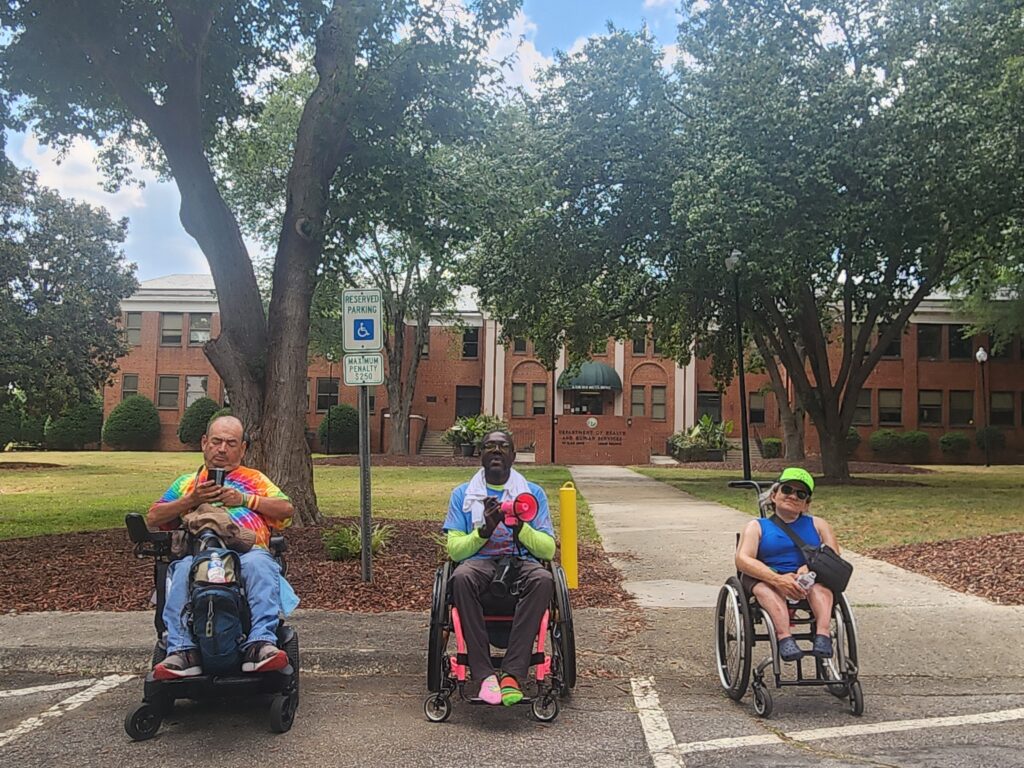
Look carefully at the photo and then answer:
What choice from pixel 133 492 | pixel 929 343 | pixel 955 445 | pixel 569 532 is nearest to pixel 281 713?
pixel 569 532

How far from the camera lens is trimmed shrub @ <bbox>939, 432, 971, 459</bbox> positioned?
44344mm

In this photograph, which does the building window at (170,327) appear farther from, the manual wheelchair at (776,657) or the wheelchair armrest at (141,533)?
the manual wheelchair at (776,657)

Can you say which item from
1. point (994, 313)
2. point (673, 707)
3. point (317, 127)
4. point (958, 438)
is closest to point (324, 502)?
point (317, 127)

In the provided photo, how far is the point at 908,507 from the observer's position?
17.4 metres

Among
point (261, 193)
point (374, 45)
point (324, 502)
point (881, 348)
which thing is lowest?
point (324, 502)

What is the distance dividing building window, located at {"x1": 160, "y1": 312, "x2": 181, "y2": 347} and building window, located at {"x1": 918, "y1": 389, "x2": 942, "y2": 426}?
3668cm

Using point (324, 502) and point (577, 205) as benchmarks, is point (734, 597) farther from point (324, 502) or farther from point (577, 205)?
point (577, 205)

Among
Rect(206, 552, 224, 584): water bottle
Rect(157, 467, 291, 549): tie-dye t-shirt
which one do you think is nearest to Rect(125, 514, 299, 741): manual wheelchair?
Rect(157, 467, 291, 549): tie-dye t-shirt

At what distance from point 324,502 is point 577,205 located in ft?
29.5

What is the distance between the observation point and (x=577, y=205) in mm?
22062

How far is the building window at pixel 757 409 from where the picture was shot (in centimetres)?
4734

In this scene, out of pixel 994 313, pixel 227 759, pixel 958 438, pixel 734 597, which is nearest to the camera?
pixel 227 759

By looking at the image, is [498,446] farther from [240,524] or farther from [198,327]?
[198,327]

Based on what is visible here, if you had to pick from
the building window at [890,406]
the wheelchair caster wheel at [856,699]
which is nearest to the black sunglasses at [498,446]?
the wheelchair caster wheel at [856,699]
